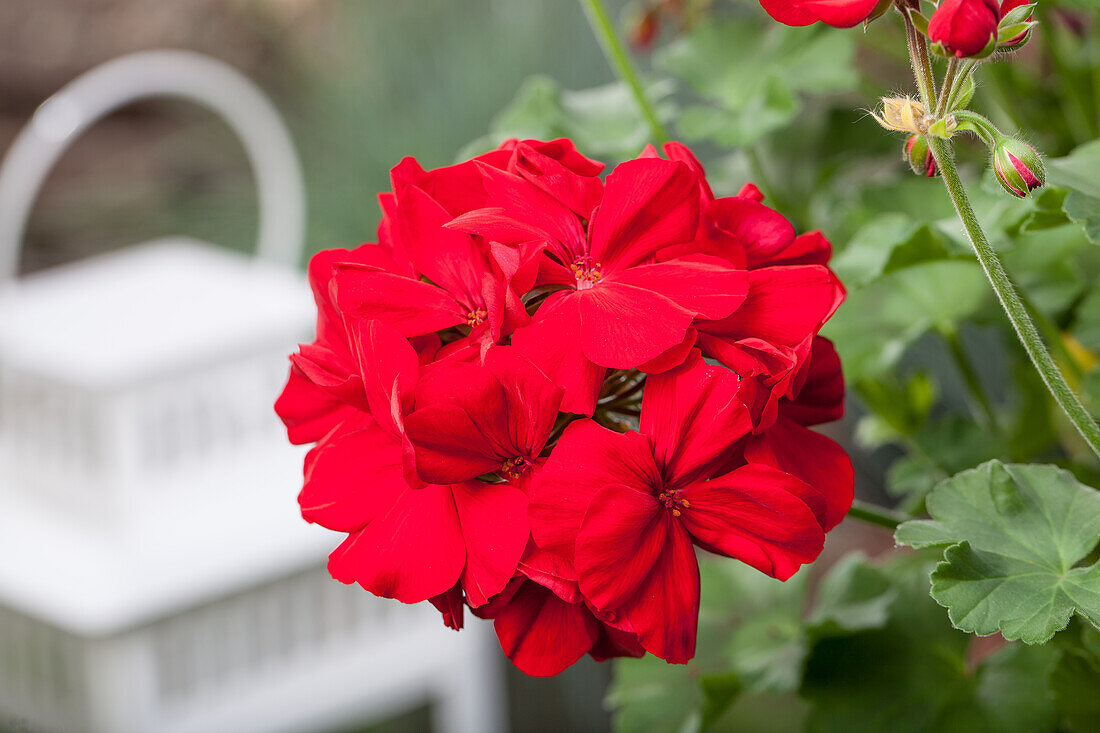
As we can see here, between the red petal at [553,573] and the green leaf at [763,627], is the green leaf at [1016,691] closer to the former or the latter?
the green leaf at [763,627]

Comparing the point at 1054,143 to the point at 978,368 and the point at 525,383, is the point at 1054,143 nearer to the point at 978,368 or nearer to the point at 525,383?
the point at 525,383

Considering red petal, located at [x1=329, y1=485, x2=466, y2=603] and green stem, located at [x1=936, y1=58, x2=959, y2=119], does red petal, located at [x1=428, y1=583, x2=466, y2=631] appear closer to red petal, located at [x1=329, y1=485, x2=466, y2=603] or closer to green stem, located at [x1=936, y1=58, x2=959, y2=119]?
red petal, located at [x1=329, y1=485, x2=466, y2=603]

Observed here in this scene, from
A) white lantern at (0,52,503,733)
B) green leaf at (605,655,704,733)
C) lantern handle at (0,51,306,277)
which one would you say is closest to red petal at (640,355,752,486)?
green leaf at (605,655,704,733)

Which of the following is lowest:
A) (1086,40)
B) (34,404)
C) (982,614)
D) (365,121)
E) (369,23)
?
(982,614)

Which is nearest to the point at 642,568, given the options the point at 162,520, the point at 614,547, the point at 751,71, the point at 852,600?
the point at 614,547

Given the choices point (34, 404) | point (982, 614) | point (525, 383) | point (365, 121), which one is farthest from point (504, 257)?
point (365, 121)

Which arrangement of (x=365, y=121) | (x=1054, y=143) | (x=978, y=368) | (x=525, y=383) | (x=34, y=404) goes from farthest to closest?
(x=365, y=121), (x=978, y=368), (x=34, y=404), (x=1054, y=143), (x=525, y=383)
